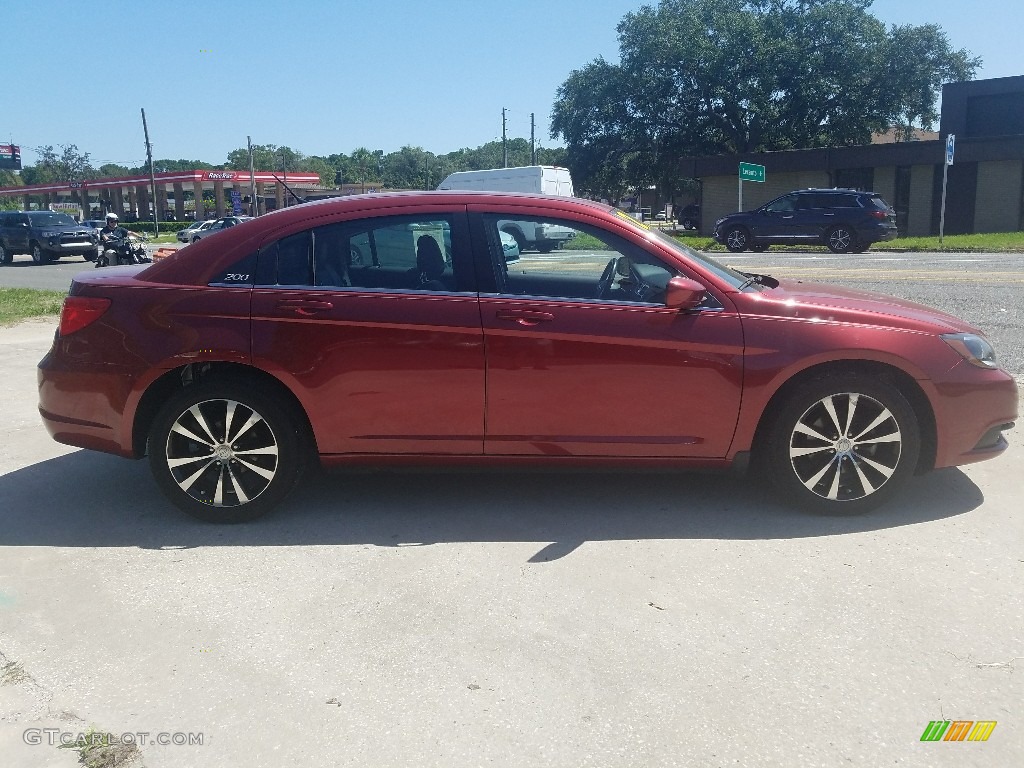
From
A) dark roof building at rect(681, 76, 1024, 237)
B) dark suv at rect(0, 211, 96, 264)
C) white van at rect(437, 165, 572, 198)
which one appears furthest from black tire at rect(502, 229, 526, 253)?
dark roof building at rect(681, 76, 1024, 237)

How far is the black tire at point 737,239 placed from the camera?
2680 centimetres

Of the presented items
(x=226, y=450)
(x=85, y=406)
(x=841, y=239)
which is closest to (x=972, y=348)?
(x=226, y=450)

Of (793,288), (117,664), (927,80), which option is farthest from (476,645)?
(927,80)

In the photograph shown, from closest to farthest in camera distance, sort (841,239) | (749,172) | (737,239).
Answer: (841,239)
(737,239)
(749,172)

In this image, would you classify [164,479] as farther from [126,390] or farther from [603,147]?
[603,147]

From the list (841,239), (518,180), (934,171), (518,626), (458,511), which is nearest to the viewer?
(518,626)

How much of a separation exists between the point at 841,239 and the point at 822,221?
2.39 feet

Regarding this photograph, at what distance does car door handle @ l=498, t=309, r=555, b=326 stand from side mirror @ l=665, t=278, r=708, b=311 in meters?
0.57

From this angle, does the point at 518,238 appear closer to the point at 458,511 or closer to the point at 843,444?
the point at 458,511

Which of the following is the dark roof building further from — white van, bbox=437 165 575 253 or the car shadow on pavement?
the car shadow on pavement

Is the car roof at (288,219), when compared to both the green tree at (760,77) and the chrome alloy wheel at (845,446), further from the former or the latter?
the green tree at (760,77)

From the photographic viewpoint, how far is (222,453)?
177 inches

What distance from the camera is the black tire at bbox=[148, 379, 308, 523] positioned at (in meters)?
4.43

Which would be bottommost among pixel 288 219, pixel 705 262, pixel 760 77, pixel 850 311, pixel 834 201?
pixel 850 311
